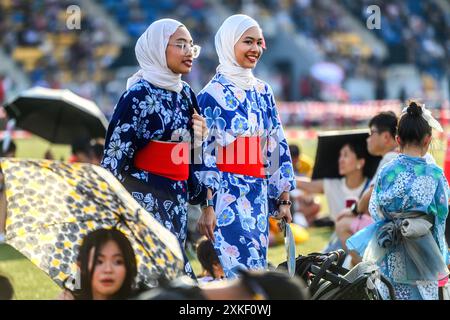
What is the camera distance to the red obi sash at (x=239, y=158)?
6.33 meters

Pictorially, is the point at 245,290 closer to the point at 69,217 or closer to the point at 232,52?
the point at 69,217

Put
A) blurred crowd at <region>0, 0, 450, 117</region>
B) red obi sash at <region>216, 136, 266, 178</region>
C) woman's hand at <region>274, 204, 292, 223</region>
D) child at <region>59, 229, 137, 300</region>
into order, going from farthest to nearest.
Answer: blurred crowd at <region>0, 0, 450, 117</region> → woman's hand at <region>274, 204, 292, 223</region> → red obi sash at <region>216, 136, 266, 178</region> → child at <region>59, 229, 137, 300</region>

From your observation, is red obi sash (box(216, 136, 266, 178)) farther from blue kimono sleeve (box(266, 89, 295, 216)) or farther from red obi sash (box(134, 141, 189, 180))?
red obi sash (box(134, 141, 189, 180))

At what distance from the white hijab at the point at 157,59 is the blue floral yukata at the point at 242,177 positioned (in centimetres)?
43

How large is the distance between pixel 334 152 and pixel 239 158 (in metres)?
2.97

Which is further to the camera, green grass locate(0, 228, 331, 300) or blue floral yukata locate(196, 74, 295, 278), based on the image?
green grass locate(0, 228, 331, 300)

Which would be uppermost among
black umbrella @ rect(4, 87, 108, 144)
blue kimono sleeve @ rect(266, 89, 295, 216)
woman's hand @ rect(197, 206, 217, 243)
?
black umbrella @ rect(4, 87, 108, 144)

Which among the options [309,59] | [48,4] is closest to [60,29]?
[48,4]

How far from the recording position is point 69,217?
14.9 ft

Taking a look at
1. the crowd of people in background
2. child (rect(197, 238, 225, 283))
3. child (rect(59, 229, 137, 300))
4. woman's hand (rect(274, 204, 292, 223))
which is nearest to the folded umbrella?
child (rect(59, 229, 137, 300))

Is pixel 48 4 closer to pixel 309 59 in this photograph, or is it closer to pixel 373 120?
pixel 309 59

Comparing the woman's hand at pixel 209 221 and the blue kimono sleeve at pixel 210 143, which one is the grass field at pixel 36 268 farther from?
the blue kimono sleeve at pixel 210 143

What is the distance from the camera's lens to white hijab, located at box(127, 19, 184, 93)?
19.6ft

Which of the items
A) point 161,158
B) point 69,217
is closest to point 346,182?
point 161,158
